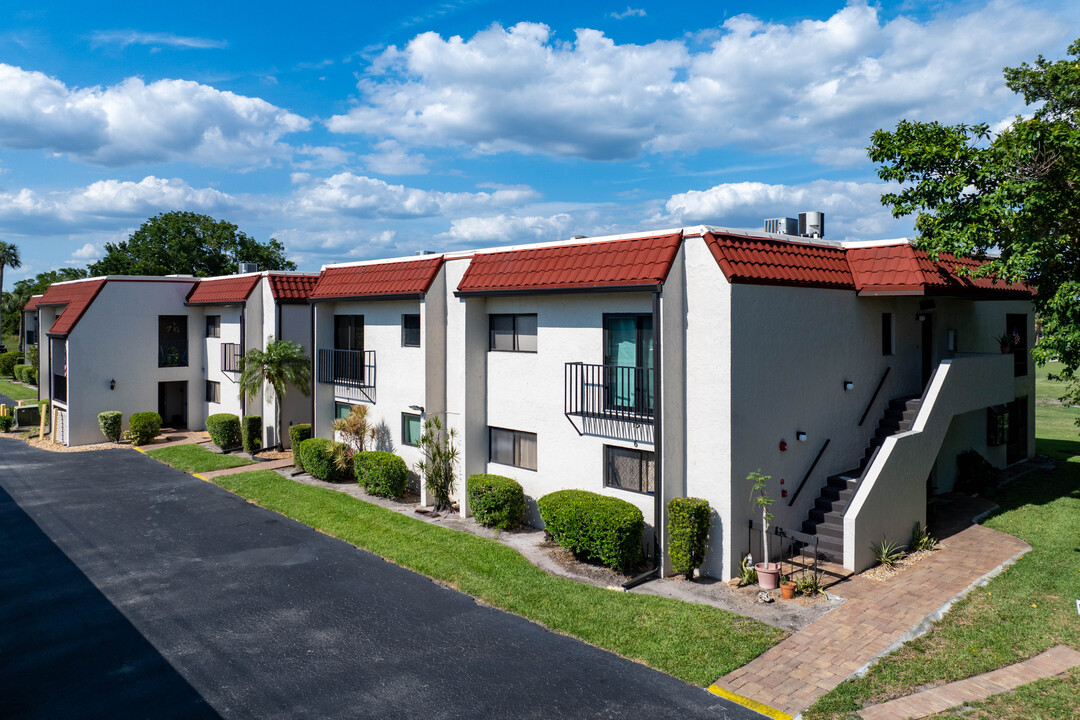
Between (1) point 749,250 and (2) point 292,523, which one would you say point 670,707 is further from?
(2) point 292,523

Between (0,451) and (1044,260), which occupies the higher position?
(1044,260)

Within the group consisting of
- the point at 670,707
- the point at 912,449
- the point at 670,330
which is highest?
the point at 670,330

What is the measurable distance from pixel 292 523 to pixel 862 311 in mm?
14194

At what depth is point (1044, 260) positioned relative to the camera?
13562 millimetres

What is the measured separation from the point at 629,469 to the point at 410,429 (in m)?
7.35

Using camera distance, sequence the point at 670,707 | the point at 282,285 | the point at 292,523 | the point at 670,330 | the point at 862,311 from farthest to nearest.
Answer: the point at 282,285
the point at 292,523
the point at 862,311
the point at 670,330
the point at 670,707

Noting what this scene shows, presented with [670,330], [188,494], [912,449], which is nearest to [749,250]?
[670,330]

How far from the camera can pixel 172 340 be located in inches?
1110

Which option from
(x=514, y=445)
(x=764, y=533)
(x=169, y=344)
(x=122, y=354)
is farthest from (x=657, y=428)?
(x=122, y=354)

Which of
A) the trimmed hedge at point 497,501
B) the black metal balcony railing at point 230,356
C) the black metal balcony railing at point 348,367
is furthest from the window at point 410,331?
the black metal balcony railing at point 230,356

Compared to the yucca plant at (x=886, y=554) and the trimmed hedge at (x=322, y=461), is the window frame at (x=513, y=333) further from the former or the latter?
the yucca plant at (x=886, y=554)

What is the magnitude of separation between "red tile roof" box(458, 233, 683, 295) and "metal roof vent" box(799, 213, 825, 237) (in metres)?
5.16

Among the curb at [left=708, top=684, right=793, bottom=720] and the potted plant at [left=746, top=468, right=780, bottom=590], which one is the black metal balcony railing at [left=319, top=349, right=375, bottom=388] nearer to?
the potted plant at [left=746, top=468, right=780, bottom=590]

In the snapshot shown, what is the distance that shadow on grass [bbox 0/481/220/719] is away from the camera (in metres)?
8.40
